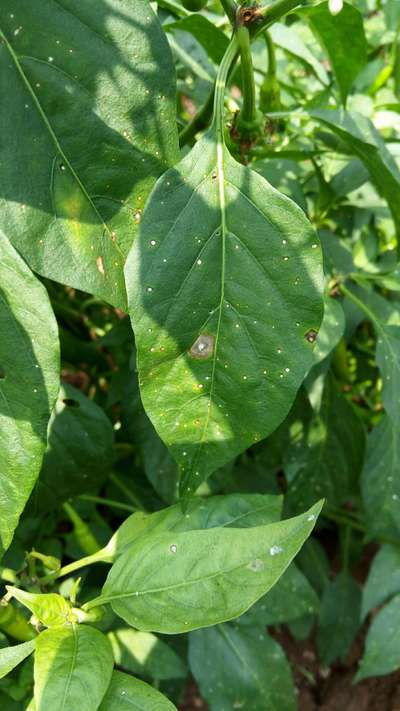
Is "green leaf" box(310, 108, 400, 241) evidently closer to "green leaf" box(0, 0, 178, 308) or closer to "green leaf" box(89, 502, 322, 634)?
"green leaf" box(0, 0, 178, 308)

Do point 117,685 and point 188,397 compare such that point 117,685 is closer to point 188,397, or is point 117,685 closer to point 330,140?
point 188,397

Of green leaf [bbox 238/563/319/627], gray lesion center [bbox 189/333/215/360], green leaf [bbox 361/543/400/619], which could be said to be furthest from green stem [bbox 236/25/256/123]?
green leaf [bbox 361/543/400/619]

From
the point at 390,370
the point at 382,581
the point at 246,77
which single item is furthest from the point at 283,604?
the point at 246,77

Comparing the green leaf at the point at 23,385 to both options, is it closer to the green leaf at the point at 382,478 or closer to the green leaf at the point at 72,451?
the green leaf at the point at 72,451

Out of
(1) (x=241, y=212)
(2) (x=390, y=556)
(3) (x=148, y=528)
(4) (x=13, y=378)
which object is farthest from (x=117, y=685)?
(2) (x=390, y=556)

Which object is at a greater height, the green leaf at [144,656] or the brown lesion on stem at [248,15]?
the brown lesion on stem at [248,15]

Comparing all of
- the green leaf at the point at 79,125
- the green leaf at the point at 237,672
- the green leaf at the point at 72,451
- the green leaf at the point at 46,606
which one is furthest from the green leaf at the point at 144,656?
the green leaf at the point at 79,125
